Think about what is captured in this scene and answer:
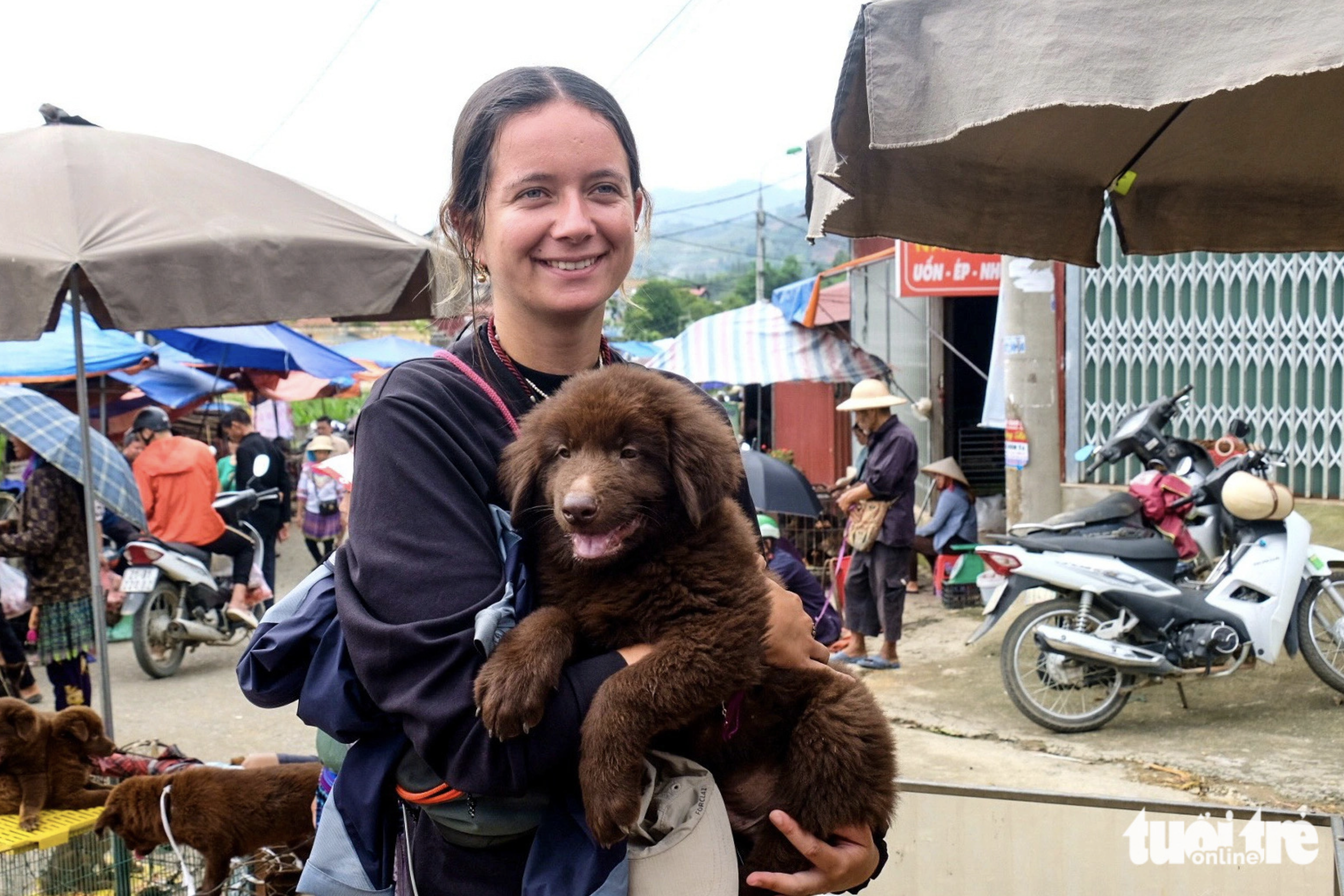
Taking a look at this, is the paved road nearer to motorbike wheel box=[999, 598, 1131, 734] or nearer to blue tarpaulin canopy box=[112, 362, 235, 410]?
motorbike wheel box=[999, 598, 1131, 734]

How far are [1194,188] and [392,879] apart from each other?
10.2ft

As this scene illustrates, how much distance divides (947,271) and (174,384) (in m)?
11.2

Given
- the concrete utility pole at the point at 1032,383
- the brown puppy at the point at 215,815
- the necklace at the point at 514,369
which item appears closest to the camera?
the necklace at the point at 514,369

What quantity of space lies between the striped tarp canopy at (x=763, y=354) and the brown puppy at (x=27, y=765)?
8.39 m

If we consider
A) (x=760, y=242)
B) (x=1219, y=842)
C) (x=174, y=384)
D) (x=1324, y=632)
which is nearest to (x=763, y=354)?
(x=1324, y=632)

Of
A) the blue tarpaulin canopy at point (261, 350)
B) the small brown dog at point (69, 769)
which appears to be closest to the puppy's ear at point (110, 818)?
the small brown dog at point (69, 769)

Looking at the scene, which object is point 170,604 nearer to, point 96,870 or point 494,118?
point 96,870

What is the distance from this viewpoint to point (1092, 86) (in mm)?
2227

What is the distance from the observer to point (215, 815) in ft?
12.9

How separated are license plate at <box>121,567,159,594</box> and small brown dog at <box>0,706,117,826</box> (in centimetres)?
530

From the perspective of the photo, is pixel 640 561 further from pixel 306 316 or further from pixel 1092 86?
pixel 306 316

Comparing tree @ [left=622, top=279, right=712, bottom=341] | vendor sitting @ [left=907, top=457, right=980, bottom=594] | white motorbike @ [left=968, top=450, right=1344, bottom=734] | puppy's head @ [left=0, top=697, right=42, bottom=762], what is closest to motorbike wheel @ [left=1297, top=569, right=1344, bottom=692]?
white motorbike @ [left=968, top=450, right=1344, bottom=734]

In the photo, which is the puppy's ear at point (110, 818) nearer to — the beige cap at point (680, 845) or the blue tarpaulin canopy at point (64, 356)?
the beige cap at point (680, 845)

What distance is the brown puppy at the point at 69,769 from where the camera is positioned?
168 inches
